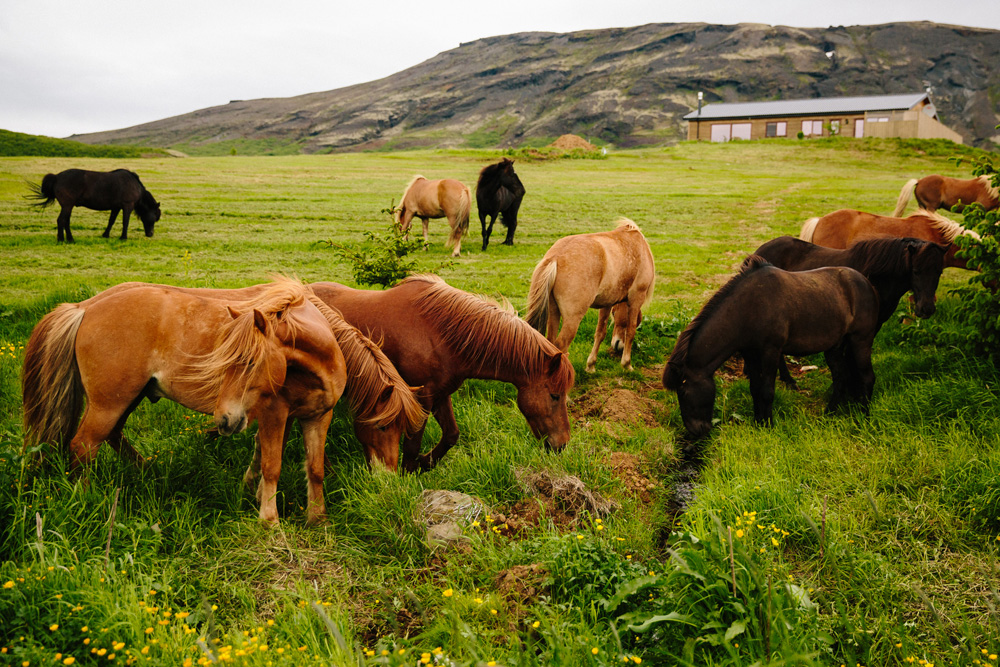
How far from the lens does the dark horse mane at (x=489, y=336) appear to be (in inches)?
194

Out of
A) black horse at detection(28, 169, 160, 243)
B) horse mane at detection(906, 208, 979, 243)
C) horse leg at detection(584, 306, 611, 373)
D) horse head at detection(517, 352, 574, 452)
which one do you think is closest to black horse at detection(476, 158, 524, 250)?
horse leg at detection(584, 306, 611, 373)

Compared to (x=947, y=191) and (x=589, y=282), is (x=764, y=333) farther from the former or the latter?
(x=947, y=191)

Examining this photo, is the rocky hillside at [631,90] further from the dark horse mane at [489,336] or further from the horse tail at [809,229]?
the dark horse mane at [489,336]

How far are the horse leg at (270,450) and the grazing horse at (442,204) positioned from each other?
1070 cm

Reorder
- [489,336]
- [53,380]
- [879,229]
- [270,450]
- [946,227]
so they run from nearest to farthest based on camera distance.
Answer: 1. [270,450]
2. [53,380]
3. [489,336]
4. [946,227]
5. [879,229]

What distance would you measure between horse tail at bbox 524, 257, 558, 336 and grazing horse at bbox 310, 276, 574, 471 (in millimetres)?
1893

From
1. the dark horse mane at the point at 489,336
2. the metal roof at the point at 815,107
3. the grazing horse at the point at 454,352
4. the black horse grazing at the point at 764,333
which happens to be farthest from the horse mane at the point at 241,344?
the metal roof at the point at 815,107

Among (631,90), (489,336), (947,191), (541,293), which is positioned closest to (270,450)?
(489,336)

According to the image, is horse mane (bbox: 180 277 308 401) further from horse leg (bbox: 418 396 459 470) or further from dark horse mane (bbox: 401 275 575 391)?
horse leg (bbox: 418 396 459 470)

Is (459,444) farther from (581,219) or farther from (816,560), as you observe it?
(581,219)

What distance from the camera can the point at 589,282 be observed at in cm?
→ 709

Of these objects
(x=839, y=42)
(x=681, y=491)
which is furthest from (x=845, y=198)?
(x=839, y=42)

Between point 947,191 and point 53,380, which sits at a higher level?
point 947,191

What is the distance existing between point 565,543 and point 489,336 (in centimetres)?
187
